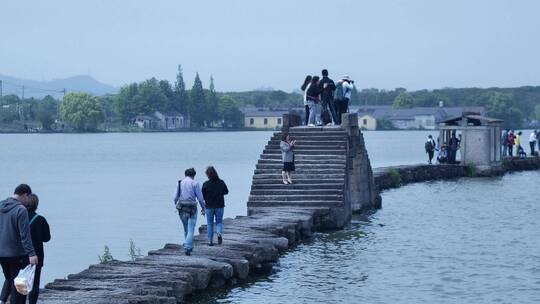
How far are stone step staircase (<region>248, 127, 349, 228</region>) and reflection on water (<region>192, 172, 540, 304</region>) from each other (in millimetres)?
973

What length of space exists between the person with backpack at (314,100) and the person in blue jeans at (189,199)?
12.6 m

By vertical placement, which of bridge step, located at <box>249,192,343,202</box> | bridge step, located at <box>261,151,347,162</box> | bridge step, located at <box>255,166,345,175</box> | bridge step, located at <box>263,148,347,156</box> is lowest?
bridge step, located at <box>249,192,343,202</box>

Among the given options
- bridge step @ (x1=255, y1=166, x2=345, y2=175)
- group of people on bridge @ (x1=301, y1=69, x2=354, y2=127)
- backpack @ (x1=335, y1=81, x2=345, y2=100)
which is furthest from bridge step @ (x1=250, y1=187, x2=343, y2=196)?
backpack @ (x1=335, y1=81, x2=345, y2=100)

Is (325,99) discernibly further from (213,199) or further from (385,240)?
(213,199)

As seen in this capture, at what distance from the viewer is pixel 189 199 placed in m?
19.9

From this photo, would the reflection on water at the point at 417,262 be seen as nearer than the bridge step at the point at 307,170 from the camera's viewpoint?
Yes

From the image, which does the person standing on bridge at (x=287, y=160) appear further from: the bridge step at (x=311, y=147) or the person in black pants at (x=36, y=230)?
the person in black pants at (x=36, y=230)

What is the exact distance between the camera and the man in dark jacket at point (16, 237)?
1343 cm

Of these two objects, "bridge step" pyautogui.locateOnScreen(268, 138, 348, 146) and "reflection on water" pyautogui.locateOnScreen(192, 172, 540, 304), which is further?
"bridge step" pyautogui.locateOnScreen(268, 138, 348, 146)

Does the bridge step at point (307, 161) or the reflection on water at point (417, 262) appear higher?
the bridge step at point (307, 161)

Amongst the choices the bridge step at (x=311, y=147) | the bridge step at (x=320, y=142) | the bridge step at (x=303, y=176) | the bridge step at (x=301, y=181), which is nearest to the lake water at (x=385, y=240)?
the bridge step at (x=301, y=181)

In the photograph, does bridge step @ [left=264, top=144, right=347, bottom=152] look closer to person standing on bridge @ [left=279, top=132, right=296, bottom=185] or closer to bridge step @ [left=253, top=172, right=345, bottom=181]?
bridge step @ [left=253, top=172, right=345, bottom=181]

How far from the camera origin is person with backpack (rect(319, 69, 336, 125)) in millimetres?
32406

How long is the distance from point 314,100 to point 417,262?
1024cm
